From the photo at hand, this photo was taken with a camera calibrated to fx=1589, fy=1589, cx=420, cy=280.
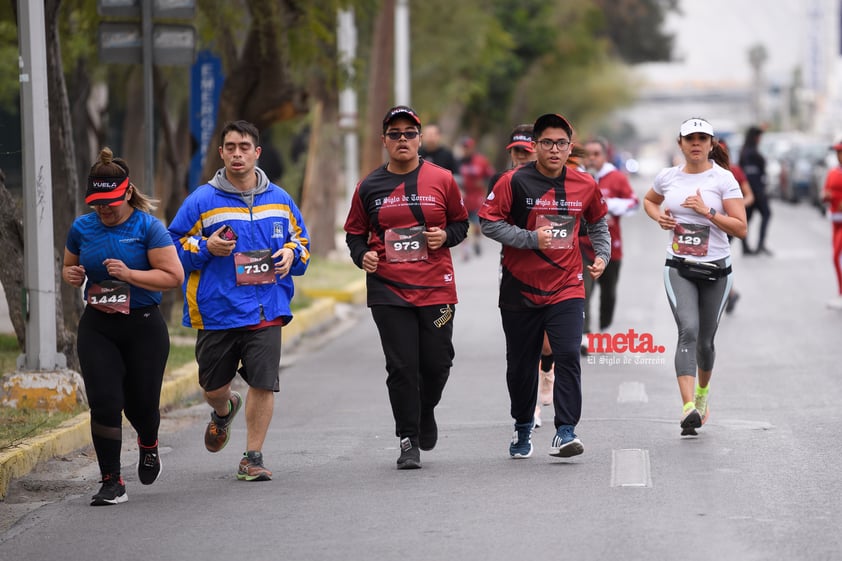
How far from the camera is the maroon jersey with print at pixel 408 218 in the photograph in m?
8.65

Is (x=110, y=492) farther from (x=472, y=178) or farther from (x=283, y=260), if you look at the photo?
(x=472, y=178)

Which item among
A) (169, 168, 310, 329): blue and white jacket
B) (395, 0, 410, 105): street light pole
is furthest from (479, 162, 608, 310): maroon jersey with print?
(395, 0, 410, 105): street light pole

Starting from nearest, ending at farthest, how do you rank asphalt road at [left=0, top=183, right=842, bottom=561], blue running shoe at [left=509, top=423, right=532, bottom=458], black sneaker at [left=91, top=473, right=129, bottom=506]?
1. asphalt road at [left=0, top=183, right=842, bottom=561]
2. black sneaker at [left=91, top=473, right=129, bottom=506]
3. blue running shoe at [left=509, top=423, right=532, bottom=458]

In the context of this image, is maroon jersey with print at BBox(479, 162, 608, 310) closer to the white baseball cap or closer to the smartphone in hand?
the white baseball cap

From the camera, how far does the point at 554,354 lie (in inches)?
348

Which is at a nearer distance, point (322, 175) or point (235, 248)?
point (235, 248)

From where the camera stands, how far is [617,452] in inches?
358

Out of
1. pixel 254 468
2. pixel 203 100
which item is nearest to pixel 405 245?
pixel 254 468

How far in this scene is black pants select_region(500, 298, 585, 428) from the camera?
8812 mm

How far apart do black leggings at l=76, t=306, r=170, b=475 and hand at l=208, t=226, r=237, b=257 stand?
445 mm

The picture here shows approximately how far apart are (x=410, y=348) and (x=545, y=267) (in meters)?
0.88

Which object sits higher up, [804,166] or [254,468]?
[254,468]

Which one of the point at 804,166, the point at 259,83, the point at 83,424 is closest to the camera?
the point at 83,424

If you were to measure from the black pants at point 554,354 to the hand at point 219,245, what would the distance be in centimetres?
→ 163
